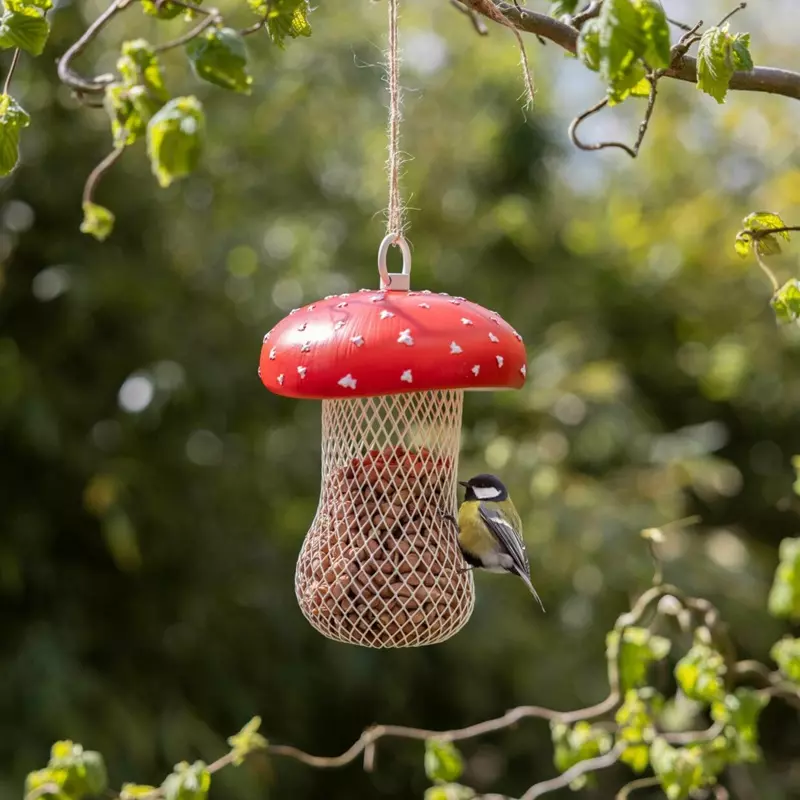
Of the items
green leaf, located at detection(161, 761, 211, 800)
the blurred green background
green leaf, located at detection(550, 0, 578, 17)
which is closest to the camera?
green leaf, located at detection(550, 0, 578, 17)

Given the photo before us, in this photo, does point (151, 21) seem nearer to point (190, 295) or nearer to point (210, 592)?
point (190, 295)

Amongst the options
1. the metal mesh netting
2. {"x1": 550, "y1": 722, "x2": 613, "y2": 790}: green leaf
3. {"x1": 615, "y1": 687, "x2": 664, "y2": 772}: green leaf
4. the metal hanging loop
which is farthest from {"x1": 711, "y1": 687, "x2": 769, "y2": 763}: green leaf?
the metal hanging loop

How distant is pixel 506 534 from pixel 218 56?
3.98 ft

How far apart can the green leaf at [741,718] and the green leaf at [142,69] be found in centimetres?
199

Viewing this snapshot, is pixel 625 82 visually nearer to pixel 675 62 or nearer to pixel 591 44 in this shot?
pixel 591 44

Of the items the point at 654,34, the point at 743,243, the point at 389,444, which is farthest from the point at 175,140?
the point at 389,444

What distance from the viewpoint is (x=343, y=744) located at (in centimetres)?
579

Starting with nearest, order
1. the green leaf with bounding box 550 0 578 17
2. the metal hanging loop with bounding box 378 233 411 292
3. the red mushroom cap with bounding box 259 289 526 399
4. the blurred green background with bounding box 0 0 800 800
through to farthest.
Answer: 1. the green leaf with bounding box 550 0 578 17
2. the red mushroom cap with bounding box 259 289 526 399
3. the metal hanging loop with bounding box 378 233 411 292
4. the blurred green background with bounding box 0 0 800 800

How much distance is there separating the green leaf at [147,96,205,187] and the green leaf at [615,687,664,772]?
199 centimetres

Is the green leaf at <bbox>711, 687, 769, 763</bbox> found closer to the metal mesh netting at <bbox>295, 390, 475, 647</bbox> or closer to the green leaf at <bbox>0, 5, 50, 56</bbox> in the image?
the metal mesh netting at <bbox>295, 390, 475, 647</bbox>

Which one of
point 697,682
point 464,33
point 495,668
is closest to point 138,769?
point 495,668

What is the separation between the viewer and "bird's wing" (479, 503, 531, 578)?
6.94 ft

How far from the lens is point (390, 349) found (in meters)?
1.73

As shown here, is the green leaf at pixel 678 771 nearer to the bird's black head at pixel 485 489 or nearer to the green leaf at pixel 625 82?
the bird's black head at pixel 485 489
